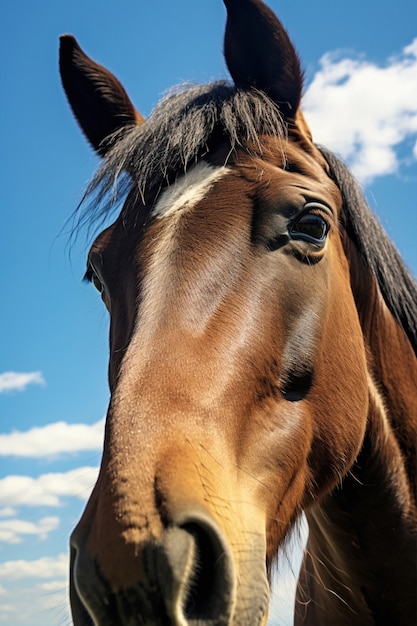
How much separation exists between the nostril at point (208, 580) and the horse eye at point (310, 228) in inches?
62.5

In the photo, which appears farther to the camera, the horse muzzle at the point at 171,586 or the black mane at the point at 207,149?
the black mane at the point at 207,149

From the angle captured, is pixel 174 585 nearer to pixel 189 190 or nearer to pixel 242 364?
pixel 242 364

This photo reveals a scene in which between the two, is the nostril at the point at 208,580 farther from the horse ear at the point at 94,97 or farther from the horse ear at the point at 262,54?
the horse ear at the point at 94,97

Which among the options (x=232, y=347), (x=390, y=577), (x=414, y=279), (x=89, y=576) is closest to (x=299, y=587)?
(x=390, y=577)

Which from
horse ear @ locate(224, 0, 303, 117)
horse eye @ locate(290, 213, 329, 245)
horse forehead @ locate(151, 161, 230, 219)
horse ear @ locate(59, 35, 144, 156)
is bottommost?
horse eye @ locate(290, 213, 329, 245)

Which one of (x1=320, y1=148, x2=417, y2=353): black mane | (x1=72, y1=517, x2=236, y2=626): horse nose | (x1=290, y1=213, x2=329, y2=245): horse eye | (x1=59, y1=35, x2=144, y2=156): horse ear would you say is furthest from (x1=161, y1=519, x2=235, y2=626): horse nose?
(x1=59, y1=35, x2=144, y2=156): horse ear

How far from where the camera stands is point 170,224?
303 cm

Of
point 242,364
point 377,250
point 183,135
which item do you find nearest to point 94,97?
point 183,135

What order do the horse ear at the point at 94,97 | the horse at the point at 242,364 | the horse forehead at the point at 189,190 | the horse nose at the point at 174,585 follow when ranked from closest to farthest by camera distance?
the horse nose at the point at 174,585 < the horse at the point at 242,364 < the horse forehead at the point at 189,190 < the horse ear at the point at 94,97

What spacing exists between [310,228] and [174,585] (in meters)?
1.89

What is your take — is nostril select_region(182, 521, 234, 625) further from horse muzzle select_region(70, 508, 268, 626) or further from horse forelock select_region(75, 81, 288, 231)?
horse forelock select_region(75, 81, 288, 231)

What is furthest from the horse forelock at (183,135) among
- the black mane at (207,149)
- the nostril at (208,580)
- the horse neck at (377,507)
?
the nostril at (208,580)

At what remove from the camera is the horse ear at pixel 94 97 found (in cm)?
428

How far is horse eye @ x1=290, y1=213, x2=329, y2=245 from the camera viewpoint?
3148 mm
